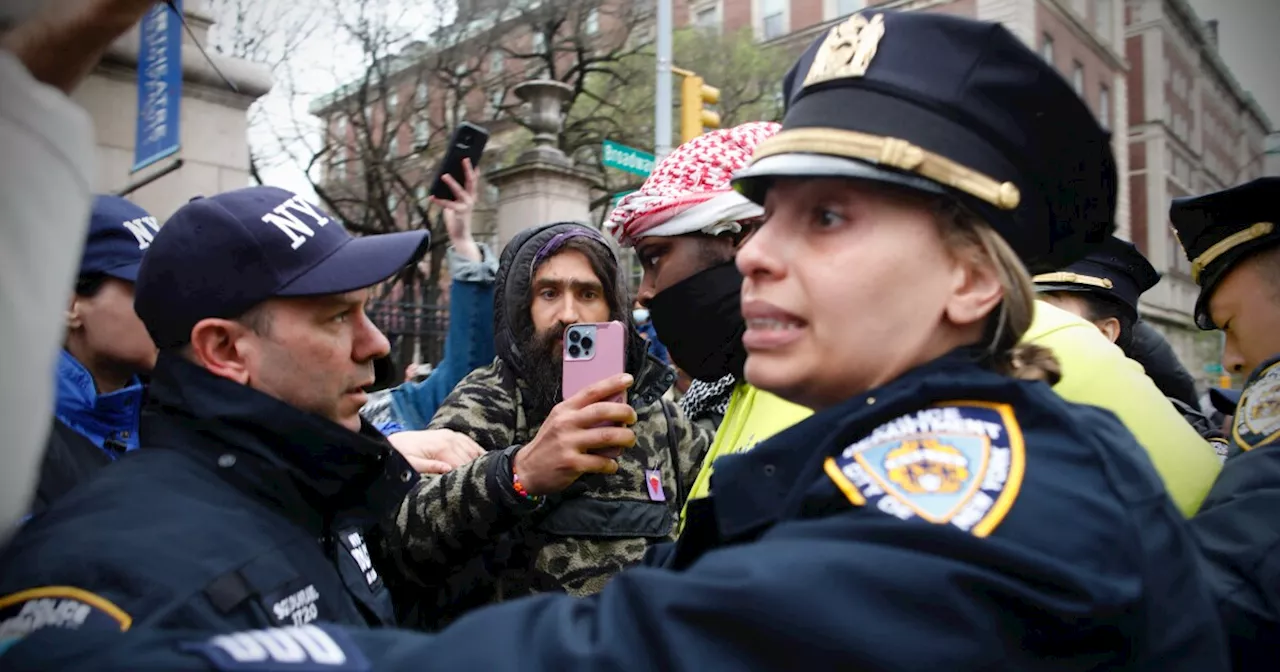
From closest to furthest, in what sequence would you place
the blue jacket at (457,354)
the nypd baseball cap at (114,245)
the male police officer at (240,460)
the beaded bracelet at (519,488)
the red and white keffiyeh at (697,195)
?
the male police officer at (240,460), the beaded bracelet at (519,488), the red and white keffiyeh at (697,195), the nypd baseball cap at (114,245), the blue jacket at (457,354)

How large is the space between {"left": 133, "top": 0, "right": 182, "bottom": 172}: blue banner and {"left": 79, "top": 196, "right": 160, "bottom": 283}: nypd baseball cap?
406 centimetres

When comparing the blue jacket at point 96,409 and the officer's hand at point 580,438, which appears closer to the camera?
the officer's hand at point 580,438

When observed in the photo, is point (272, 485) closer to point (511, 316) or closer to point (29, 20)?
point (29, 20)

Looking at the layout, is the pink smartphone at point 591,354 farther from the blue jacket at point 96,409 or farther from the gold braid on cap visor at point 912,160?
the blue jacket at point 96,409

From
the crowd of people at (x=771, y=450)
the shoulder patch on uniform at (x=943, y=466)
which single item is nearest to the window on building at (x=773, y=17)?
the crowd of people at (x=771, y=450)

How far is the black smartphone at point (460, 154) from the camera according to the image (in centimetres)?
466

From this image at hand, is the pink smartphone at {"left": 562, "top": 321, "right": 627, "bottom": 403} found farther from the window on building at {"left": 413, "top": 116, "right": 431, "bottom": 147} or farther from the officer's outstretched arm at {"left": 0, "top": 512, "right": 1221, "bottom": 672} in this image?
the window on building at {"left": 413, "top": 116, "right": 431, "bottom": 147}

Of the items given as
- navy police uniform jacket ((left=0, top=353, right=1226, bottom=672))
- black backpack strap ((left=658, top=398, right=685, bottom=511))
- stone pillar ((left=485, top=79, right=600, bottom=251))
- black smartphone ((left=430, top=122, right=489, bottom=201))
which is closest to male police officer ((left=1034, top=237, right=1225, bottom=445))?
black backpack strap ((left=658, top=398, right=685, bottom=511))

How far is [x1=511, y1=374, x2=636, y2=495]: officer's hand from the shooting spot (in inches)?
84.7

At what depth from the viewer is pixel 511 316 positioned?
289 cm

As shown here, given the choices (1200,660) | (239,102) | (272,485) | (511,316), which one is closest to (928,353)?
(1200,660)

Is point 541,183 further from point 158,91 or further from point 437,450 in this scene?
point 437,450

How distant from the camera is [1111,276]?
3.56 m

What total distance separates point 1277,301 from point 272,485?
233 cm
